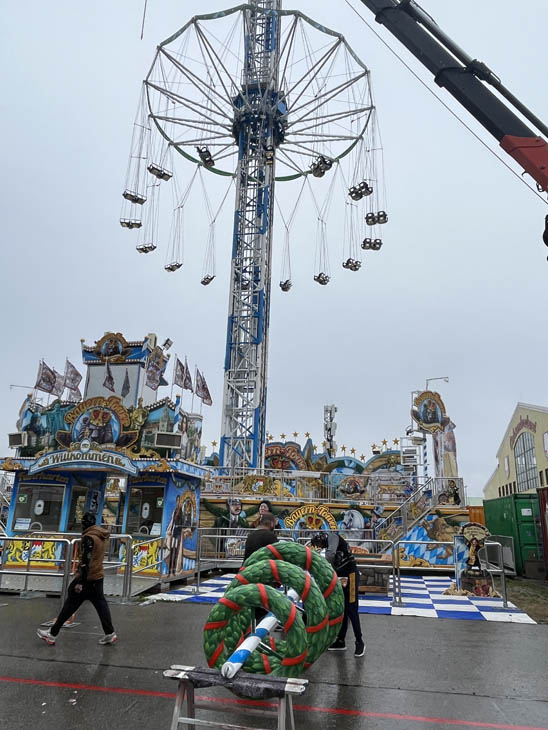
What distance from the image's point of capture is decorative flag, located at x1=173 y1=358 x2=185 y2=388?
23.1 meters

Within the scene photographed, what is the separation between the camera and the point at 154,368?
2089 cm

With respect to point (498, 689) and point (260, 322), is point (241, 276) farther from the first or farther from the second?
point (498, 689)

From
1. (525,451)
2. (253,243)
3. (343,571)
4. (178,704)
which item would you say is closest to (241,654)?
(178,704)

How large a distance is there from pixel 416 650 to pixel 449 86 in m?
8.11

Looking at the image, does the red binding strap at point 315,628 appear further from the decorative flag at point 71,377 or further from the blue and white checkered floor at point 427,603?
the decorative flag at point 71,377

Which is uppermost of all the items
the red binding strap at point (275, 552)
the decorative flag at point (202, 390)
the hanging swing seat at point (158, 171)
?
the hanging swing seat at point (158, 171)

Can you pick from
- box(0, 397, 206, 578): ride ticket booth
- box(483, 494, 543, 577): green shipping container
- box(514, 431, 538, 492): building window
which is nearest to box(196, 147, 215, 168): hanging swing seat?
box(0, 397, 206, 578): ride ticket booth

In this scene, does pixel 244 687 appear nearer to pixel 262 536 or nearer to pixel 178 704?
pixel 178 704

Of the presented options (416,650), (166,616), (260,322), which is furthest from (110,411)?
(260,322)

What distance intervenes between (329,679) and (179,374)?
732 inches

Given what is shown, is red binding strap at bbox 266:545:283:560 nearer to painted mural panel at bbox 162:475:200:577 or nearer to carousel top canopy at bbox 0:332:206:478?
painted mural panel at bbox 162:475:200:577

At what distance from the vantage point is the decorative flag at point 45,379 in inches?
953

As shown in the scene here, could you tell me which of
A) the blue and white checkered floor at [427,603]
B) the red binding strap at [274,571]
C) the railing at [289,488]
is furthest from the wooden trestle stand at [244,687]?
the railing at [289,488]

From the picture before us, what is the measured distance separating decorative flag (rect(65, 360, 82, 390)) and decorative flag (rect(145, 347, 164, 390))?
7003 millimetres
